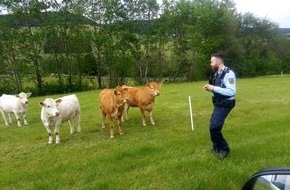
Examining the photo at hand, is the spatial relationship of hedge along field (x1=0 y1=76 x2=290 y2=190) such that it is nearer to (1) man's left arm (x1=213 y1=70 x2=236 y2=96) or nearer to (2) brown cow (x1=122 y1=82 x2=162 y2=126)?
(2) brown cow (x1=122 y1=82 x2=162 y2=126)

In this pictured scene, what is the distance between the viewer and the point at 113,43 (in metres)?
44.4

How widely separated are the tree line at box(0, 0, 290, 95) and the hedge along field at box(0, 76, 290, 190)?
98.6ft

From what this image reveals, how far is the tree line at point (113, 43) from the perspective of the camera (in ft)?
131

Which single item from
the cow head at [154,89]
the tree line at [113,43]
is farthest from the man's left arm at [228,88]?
the tree line at [113,43]

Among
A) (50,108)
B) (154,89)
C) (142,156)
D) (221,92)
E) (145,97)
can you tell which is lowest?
(142,156)

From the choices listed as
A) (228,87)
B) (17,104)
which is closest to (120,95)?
(228,87)

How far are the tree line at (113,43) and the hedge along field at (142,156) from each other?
30039 mm

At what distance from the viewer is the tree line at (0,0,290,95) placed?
40.0m

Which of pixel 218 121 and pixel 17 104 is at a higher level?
pixel 218 121

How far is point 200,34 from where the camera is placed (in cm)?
4903

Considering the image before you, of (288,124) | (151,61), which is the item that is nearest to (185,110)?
(288,124)

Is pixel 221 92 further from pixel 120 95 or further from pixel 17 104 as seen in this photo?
pixel 17 104

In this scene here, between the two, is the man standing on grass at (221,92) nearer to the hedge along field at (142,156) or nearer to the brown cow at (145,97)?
the hedge along field at (142,156)

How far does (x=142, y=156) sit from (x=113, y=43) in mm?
37807
